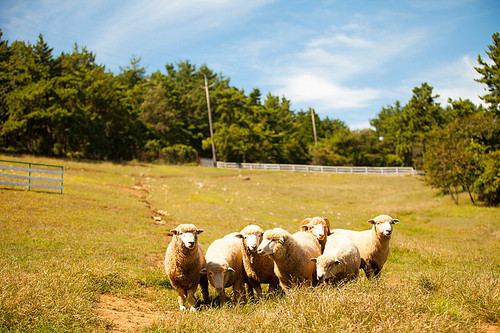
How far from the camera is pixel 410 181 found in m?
48.2

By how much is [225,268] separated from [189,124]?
6628cm

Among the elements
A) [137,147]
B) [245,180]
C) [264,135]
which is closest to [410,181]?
[245,180]

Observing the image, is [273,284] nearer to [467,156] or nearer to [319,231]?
[319,231]

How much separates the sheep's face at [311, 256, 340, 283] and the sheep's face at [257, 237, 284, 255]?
0.90m

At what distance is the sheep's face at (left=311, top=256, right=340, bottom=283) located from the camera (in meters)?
7.46

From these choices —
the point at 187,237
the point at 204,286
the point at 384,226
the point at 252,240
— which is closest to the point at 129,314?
the point at 187,237

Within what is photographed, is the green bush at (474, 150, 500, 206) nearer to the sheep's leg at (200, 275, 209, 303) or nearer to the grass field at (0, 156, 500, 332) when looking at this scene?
the grass field at (0, 156, 500, 332)

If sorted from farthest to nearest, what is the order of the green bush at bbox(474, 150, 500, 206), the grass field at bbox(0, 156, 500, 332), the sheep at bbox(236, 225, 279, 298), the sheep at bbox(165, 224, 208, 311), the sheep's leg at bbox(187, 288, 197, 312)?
the green bush at bbox(474, 150, 500, 206) → the sheep at bbox(236, 225, 279, 298) → the sheep at bbox(165, 224, 208, 311) → the sheep's leg at bbox(187, 288, 197, 312) → the grass field at bbox(0, 156, 500, 332)

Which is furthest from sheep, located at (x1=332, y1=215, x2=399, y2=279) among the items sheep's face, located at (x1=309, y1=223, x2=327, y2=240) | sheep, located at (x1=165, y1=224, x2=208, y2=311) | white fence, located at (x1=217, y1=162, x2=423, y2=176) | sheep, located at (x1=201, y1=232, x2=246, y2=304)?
white fence, located at (x1=217, y1=162, x2=423, y2=176)

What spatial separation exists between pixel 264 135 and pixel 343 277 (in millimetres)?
59045

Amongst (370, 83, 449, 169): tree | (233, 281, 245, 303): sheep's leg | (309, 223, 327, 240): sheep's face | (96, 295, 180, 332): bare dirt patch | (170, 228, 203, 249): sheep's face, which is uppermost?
(370, 83, 449, 169): tree

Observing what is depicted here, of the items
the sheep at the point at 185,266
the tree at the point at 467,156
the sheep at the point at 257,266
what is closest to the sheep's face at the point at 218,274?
the sheep at the point at 185,266

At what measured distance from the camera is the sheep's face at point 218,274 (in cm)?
774

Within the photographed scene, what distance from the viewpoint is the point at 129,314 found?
6.73m
